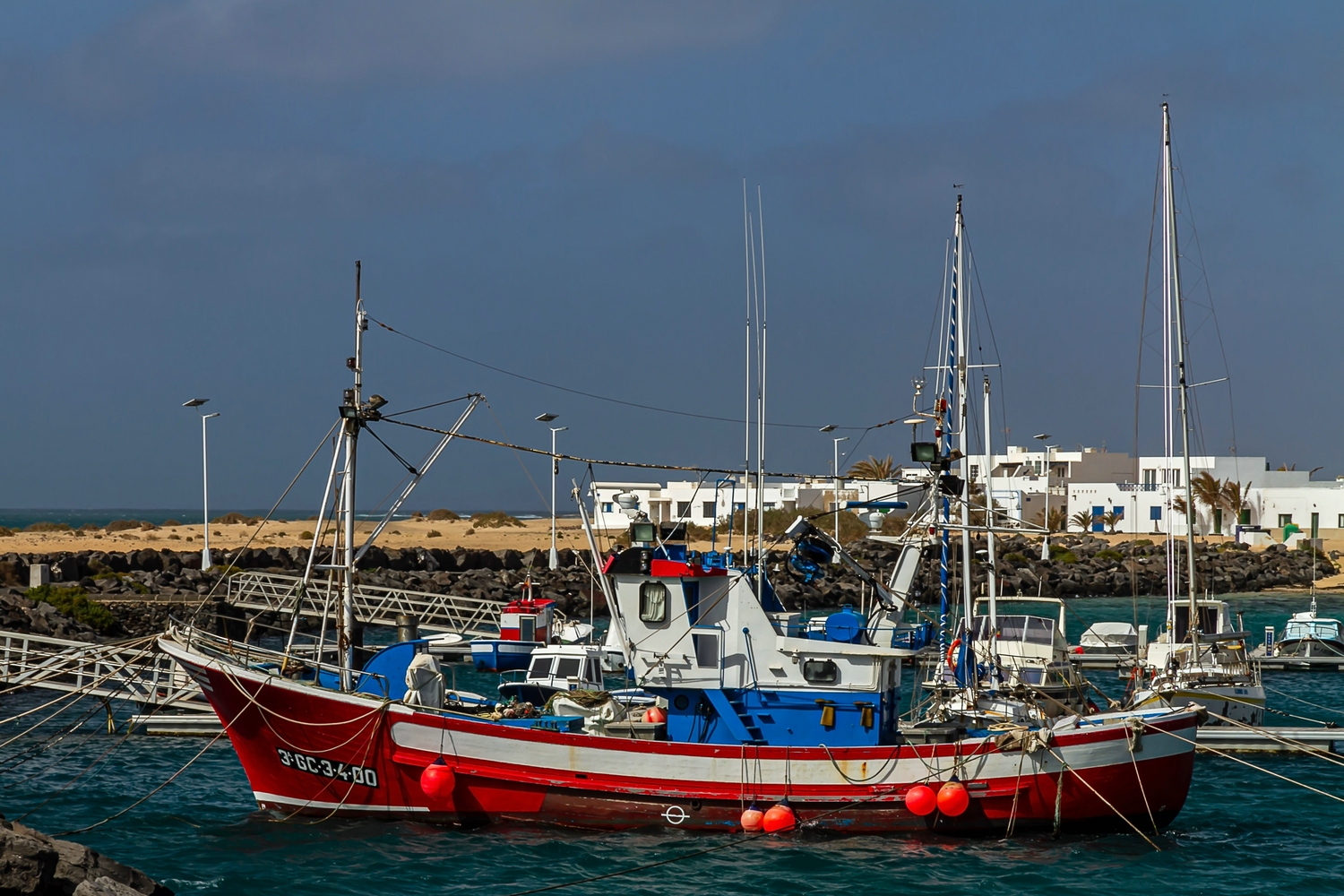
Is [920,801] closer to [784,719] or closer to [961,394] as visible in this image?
[784,719]

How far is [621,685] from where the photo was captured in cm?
3459

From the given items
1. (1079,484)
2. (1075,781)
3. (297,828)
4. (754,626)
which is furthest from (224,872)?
(1079,484)

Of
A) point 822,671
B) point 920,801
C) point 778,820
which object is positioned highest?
point 822,671

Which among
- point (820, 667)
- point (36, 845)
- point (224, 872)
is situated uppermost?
point (820, 667)

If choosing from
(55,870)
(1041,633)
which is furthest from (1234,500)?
(55,870)

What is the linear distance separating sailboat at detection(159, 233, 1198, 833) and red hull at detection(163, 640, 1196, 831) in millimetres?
26

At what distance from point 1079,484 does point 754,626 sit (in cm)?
8570

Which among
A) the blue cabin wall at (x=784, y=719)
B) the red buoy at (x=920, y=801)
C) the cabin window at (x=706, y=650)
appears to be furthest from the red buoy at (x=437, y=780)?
the red buoy at (x=920, y=801)

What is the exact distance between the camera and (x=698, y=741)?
20031 mm

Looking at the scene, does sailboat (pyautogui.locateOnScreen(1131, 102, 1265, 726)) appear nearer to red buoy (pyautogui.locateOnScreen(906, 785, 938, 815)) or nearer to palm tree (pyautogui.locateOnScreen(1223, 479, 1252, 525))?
red buoy (pyautogui.locateOnScreen(906, 785, 938, 815))

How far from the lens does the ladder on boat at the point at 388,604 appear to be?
4541 cm

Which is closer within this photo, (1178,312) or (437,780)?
(437,780)

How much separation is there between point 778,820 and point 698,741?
1.96 m

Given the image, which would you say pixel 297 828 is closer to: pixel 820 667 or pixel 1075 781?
pixel 820 667
